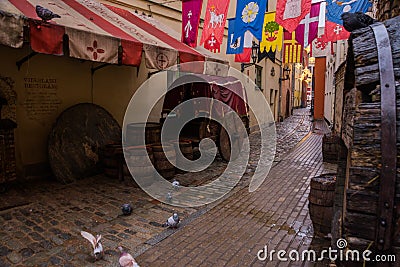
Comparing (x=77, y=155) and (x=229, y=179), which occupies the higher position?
(x=77, y=155)

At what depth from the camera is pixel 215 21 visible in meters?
8.08

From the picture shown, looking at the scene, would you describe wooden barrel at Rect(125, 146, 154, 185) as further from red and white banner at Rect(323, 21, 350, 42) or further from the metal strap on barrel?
red and white banner at Rect(323, 21, 350, 42)

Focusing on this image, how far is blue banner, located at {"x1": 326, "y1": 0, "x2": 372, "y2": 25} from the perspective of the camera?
6727 mm

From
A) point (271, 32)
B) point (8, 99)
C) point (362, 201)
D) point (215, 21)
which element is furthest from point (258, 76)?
point (362, 201)

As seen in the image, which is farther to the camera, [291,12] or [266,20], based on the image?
[266,20]

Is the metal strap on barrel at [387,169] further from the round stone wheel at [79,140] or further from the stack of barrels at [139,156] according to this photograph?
the round stone wheel at [79,140]

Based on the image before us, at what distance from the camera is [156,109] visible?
8.73 metres

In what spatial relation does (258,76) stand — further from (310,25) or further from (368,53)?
(368,53)

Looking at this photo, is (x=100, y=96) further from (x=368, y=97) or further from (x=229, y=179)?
(x=368, y=97)

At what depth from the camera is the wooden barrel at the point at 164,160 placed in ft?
20.5

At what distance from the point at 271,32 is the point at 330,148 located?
415cm

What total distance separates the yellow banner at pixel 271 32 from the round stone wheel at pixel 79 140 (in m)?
5.71

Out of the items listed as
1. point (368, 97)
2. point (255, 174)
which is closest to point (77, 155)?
point (255, 174)

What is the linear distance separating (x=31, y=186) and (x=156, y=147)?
2.64 metres
